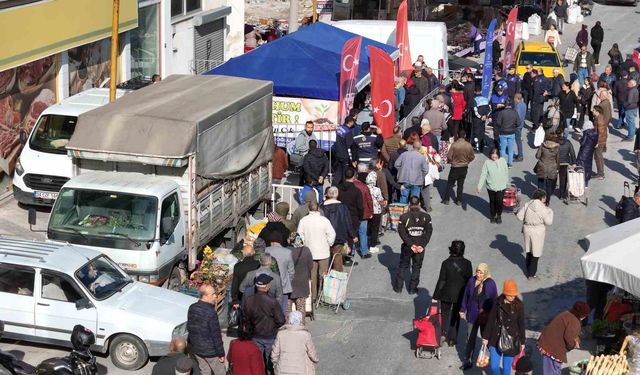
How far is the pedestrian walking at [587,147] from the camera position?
23.5 m

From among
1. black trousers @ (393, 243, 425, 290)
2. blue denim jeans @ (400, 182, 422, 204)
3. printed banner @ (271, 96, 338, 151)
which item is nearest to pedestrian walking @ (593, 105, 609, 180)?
blue denim jeans @ (400, 182, 422, 204)

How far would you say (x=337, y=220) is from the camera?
17281mm

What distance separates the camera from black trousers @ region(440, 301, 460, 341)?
15289mm

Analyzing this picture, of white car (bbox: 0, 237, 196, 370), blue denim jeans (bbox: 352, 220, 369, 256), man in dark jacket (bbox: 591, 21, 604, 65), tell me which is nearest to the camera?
white car (bbox: 0, 237, 196, 370)

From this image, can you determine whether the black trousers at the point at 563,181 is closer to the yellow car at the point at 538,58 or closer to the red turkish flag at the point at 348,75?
the red turkish flag at the point at 348,75

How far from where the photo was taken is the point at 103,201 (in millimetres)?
15984

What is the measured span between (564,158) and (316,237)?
25.3 feet

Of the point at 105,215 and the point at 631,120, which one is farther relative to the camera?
the point at 631,120

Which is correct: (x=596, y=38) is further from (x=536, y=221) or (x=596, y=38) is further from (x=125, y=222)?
(x=125, y=222)

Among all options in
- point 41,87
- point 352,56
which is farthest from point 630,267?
point 41,87

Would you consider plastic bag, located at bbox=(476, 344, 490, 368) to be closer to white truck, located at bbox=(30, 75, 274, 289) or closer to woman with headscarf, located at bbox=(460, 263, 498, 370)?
woman with headscarf, located at bbox=(460, 263, 498, 370)

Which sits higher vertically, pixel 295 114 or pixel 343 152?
pixel 343 152

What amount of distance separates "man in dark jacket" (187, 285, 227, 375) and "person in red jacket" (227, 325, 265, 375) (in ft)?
2.38

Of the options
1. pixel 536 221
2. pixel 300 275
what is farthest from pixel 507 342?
pixel 536 221
